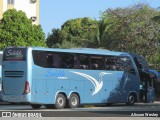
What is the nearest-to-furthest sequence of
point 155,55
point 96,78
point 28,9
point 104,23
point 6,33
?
point 96,78
point 155,55
point 104,23
point 6,33
point 28,9

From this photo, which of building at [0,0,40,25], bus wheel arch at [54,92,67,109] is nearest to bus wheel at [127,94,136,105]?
bus wheel arch at [54,92,67,109]

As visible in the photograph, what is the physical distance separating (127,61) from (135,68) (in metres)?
0.96

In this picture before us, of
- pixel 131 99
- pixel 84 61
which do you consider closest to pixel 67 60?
pixel 84 61

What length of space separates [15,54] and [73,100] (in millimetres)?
4596

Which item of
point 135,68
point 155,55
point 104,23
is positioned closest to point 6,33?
point 104,23

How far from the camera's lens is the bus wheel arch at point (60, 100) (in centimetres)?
2730

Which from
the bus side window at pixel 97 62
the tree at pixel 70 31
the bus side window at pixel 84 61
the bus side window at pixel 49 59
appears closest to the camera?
the bus side window at pixel 49 59

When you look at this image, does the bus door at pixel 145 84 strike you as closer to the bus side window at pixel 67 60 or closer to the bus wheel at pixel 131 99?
the bus wheel at pixel 131 99

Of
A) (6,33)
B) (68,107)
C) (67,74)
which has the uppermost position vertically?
(6,33)

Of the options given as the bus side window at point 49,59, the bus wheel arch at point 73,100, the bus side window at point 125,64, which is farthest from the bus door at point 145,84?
the bus side window at point 49,59

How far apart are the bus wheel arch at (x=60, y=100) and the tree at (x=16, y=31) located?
29.9 metres

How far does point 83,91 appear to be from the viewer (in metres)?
29.1

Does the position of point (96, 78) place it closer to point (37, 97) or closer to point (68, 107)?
point (68, 107)

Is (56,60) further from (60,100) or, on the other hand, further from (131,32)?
(131,32)
